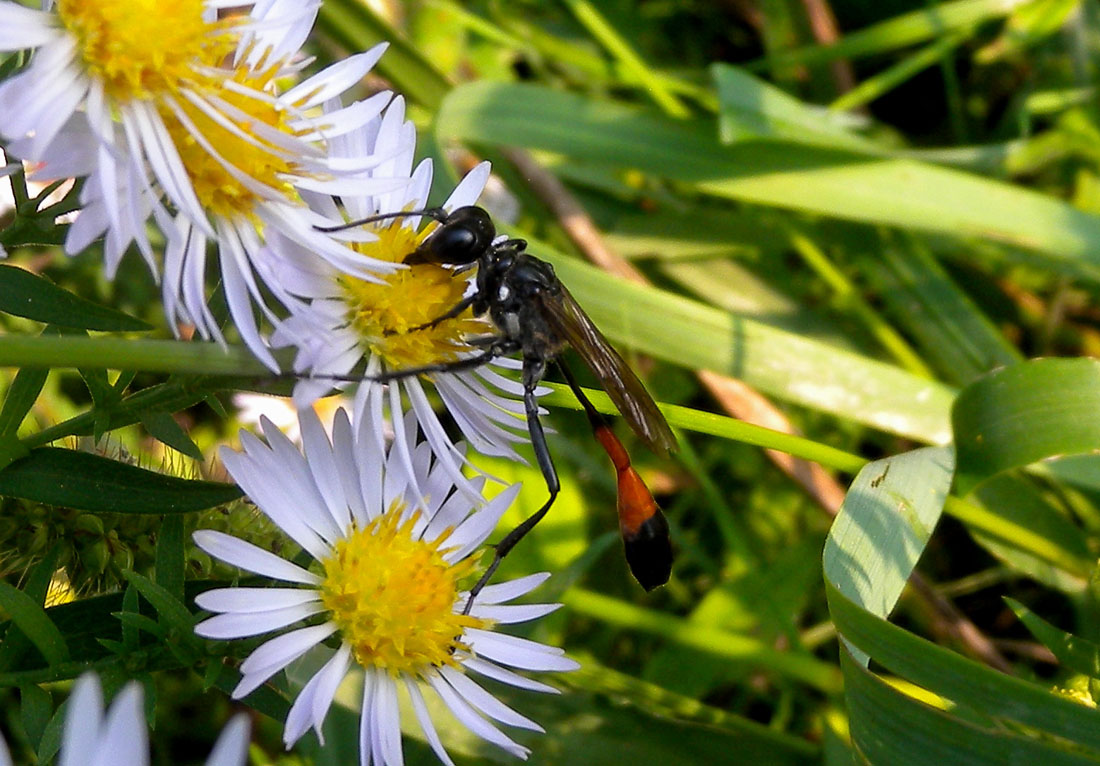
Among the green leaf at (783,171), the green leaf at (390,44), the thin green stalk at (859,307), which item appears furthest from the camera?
the thin green stalk at (859,307)

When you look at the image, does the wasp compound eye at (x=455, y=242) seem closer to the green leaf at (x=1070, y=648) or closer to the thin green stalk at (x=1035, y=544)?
the green leaf at (x=1070, y=648)

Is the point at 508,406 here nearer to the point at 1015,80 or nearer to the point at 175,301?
the point at 175,301

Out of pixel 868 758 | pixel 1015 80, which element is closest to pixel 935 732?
pixel 868 758

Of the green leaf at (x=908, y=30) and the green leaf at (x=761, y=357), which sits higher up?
the green leaf at (x=908, y=30)

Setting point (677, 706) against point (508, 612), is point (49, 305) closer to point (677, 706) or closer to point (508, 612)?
point (508, 612)

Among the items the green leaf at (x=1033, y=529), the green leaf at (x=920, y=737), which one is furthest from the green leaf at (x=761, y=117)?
the green leaf at (x=920, y=737)

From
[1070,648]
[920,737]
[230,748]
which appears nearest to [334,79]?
[230,748]
